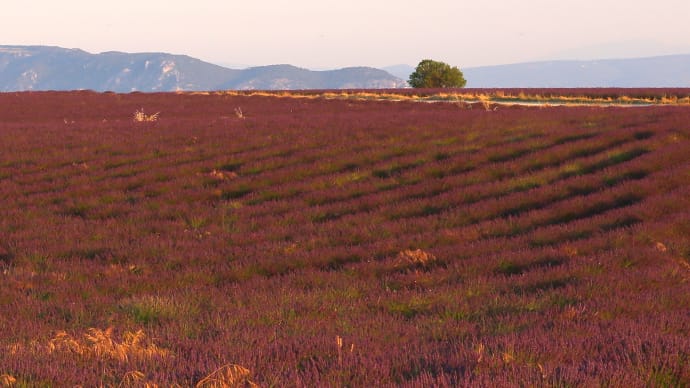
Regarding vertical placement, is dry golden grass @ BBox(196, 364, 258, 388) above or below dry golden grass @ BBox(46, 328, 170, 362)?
above

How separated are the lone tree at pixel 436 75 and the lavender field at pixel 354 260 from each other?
5493 centimetres

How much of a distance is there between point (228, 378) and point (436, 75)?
7107 cm

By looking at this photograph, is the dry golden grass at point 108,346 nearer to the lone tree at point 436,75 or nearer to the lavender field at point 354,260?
the lavender field at point 354,260

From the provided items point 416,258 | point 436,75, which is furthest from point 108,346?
point 436,75

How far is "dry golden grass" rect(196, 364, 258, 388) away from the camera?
3104 millimetres

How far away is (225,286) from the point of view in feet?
21.5

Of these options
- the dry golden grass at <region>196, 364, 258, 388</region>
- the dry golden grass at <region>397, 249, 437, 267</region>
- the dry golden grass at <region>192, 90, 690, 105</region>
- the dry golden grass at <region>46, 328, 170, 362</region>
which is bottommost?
the dry golden grass at <region>397, 249, 437, 267</region>

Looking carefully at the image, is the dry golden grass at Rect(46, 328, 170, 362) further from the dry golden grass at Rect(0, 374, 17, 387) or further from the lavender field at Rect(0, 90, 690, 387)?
the dry golden grass at Rect(0, 374, 17, 387)

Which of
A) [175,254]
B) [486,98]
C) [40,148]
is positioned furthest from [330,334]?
[486,98]

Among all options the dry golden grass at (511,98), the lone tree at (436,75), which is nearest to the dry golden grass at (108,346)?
the dry golden grass at (511,98)

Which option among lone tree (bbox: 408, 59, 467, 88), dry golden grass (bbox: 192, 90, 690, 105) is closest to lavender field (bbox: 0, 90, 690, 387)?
dry golden grass (bbox: 192, 90, 690, 105)

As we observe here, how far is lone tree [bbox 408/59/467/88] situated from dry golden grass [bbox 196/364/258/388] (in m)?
70.5

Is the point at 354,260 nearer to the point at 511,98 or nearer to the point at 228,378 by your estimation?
the point at 228,378

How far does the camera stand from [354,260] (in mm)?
7797
